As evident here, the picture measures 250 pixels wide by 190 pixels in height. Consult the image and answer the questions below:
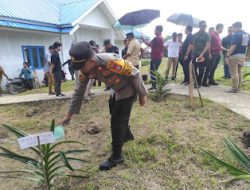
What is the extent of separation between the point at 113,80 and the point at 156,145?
49.7 inches

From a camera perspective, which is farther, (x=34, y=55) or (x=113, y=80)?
(x=34, y=55)

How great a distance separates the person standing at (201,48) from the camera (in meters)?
5.68

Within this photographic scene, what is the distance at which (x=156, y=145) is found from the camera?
10.3 ft

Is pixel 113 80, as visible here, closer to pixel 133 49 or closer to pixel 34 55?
pixel 133 49

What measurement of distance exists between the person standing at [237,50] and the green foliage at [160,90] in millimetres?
1790

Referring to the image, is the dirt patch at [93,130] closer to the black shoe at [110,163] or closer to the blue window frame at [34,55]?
the black shoe at [110,163]

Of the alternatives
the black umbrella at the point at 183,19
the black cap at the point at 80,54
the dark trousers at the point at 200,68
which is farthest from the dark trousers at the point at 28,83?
the black cap at the point at 80,54

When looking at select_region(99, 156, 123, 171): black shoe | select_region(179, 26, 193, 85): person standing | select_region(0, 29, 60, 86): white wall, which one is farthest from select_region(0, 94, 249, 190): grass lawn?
select_region(0, 29, 60, 86): white wall

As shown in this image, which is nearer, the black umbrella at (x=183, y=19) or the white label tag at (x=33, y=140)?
the white label tag at (x=33, y=140)

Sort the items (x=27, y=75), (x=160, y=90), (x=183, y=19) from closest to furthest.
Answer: (x=160, y=90) < (x=183, y=19) < (x=27, y=75)

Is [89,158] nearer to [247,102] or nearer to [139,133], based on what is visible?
[139,133]

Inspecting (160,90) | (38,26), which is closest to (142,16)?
(160,90)

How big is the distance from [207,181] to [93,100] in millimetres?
3995

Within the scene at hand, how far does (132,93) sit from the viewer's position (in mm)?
2568
